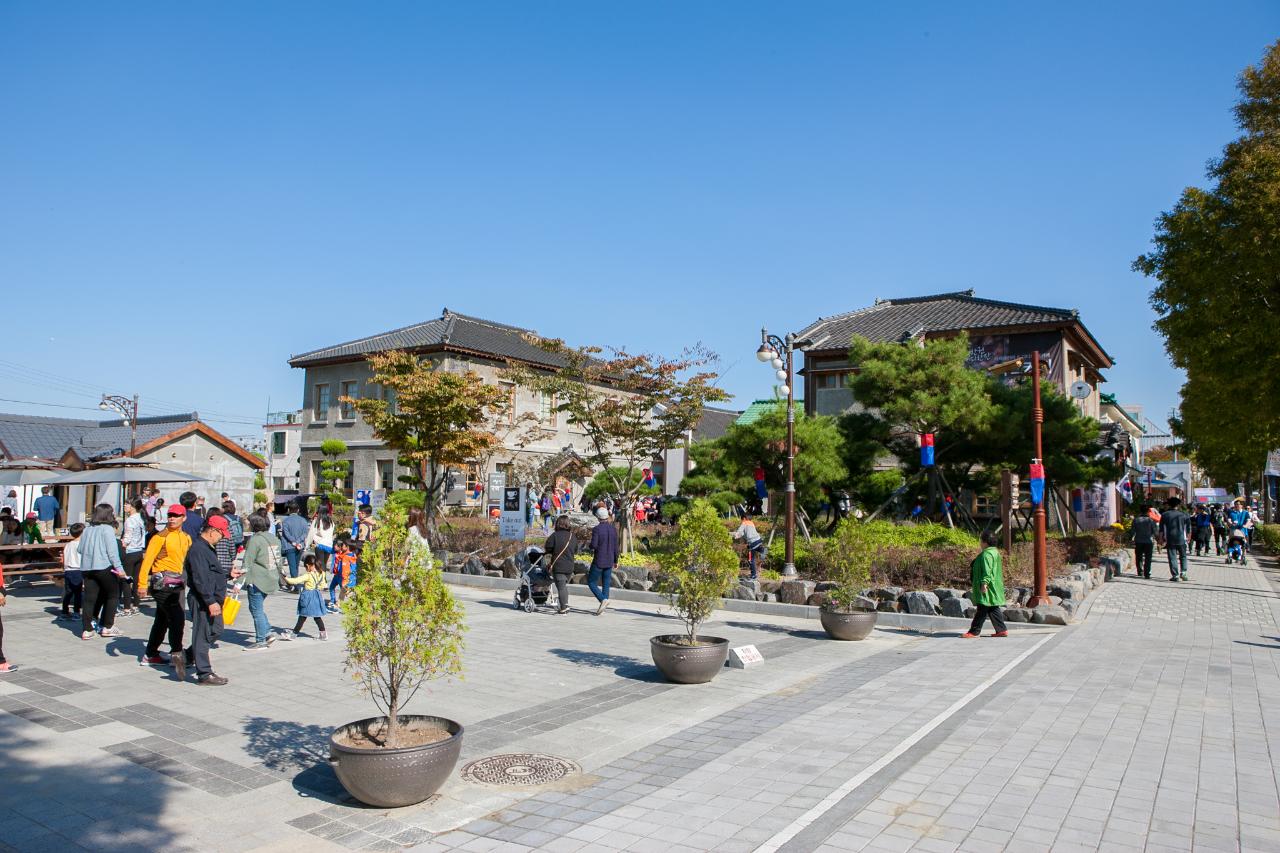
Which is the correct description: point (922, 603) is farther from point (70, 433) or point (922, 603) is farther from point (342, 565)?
point (70, 433)

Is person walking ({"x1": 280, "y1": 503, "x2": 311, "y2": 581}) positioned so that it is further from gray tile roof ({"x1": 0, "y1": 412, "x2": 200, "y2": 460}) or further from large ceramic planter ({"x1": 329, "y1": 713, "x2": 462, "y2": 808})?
gray tile roof ({"x1": 0, "y1": 412, "x2": 200, "y2": 460})

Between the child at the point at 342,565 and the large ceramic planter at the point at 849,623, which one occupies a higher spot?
the child at the point at 342,565

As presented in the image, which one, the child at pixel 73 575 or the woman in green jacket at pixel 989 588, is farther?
the woman in green jacket at pixel 989 588

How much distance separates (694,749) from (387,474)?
106 feet

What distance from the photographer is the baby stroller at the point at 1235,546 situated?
24375 mm

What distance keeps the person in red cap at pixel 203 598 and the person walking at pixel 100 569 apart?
2583mm

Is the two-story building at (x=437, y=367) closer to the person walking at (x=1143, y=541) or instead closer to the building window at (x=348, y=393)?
the building window at (x=348, y=393)

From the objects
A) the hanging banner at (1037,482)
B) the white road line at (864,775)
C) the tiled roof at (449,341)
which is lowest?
the white road line at (864,775)

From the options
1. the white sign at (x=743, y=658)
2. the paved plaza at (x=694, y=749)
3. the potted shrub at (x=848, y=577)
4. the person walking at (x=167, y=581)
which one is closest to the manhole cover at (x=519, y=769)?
the paved plaza at (x=694, y=749)

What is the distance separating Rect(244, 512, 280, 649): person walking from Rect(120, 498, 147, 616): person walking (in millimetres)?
3185

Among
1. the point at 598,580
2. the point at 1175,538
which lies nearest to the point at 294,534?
the point at 598,580

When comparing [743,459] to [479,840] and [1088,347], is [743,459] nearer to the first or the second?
[479,840]

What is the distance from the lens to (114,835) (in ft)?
15.5

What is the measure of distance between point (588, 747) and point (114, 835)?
311 centimetres
